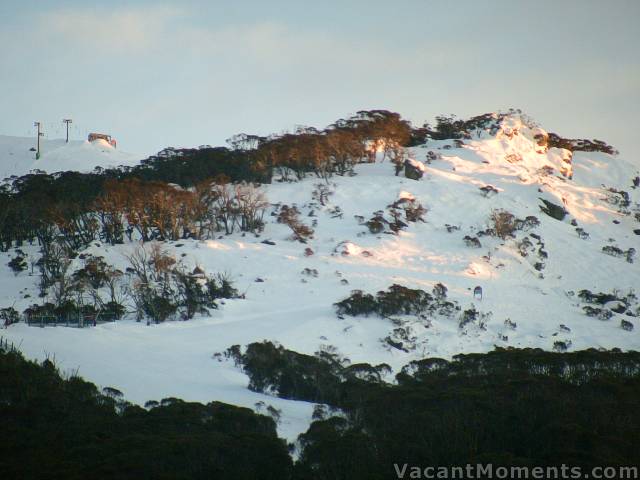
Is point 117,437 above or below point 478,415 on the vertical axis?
below

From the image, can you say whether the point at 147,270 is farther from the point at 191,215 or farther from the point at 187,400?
the point at 187,400

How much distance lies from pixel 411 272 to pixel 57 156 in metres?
53.8

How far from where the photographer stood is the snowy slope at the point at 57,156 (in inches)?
3118

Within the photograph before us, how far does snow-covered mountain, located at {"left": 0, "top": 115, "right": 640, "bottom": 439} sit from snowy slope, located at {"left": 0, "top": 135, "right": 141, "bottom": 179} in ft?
95.8

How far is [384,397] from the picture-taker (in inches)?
890

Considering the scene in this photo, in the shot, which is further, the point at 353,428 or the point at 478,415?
the point at 353,428

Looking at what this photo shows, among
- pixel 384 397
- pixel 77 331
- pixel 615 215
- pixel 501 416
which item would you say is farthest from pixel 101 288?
pixel 615 215

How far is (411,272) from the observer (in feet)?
154

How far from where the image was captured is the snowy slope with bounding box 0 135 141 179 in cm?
7919

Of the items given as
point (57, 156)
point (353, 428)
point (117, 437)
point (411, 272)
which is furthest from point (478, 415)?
point (57, 156)

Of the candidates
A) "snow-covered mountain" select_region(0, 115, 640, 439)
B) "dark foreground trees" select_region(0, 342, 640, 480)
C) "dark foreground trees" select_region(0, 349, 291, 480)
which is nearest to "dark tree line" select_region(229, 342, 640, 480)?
"dark foreground trees" select_region(0, 342, 640, 480)

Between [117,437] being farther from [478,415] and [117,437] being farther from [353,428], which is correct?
[478,415]

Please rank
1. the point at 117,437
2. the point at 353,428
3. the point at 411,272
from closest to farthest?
the point at 117,437 < the point at 353,428 < the point at 411,272

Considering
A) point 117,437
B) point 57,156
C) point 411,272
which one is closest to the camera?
point 117,437
